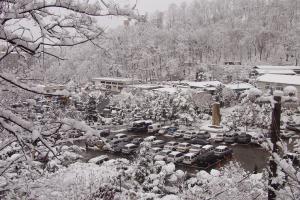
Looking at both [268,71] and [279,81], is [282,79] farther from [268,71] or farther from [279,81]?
[268,71]

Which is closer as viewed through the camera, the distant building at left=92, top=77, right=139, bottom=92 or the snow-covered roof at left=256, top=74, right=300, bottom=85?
the snow-covered roof at left=256, top=74, right=300, bottom=85

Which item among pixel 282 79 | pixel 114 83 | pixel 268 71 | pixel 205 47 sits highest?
pixel 205 47

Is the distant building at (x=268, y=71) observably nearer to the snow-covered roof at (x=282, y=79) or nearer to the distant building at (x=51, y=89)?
the snow-covered roof at (x=282, y=79)

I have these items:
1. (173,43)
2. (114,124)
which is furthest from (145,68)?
(114,124)

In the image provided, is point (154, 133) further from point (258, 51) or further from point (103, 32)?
point (258, 51)

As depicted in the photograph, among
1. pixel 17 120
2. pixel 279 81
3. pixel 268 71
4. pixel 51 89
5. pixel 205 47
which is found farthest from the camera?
pixel 205 47

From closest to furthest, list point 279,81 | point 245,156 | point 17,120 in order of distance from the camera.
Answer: point 17,120 < point 245,156 < point 279,81

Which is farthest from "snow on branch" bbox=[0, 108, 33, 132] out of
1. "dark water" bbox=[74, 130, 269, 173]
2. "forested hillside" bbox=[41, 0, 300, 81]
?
"forested hillside" bbox=[41, 0, 300, 81]

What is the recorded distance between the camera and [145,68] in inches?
1794

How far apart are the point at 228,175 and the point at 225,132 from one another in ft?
29.8

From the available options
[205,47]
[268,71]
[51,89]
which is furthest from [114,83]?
[51,89]

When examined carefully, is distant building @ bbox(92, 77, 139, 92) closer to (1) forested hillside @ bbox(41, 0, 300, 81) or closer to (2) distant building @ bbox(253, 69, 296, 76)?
(1) forested hillside @ bbox(41, 0, 300, 81)

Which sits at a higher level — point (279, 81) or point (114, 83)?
point (279, 81)

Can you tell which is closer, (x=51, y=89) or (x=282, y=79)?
(x=51, y=89)
